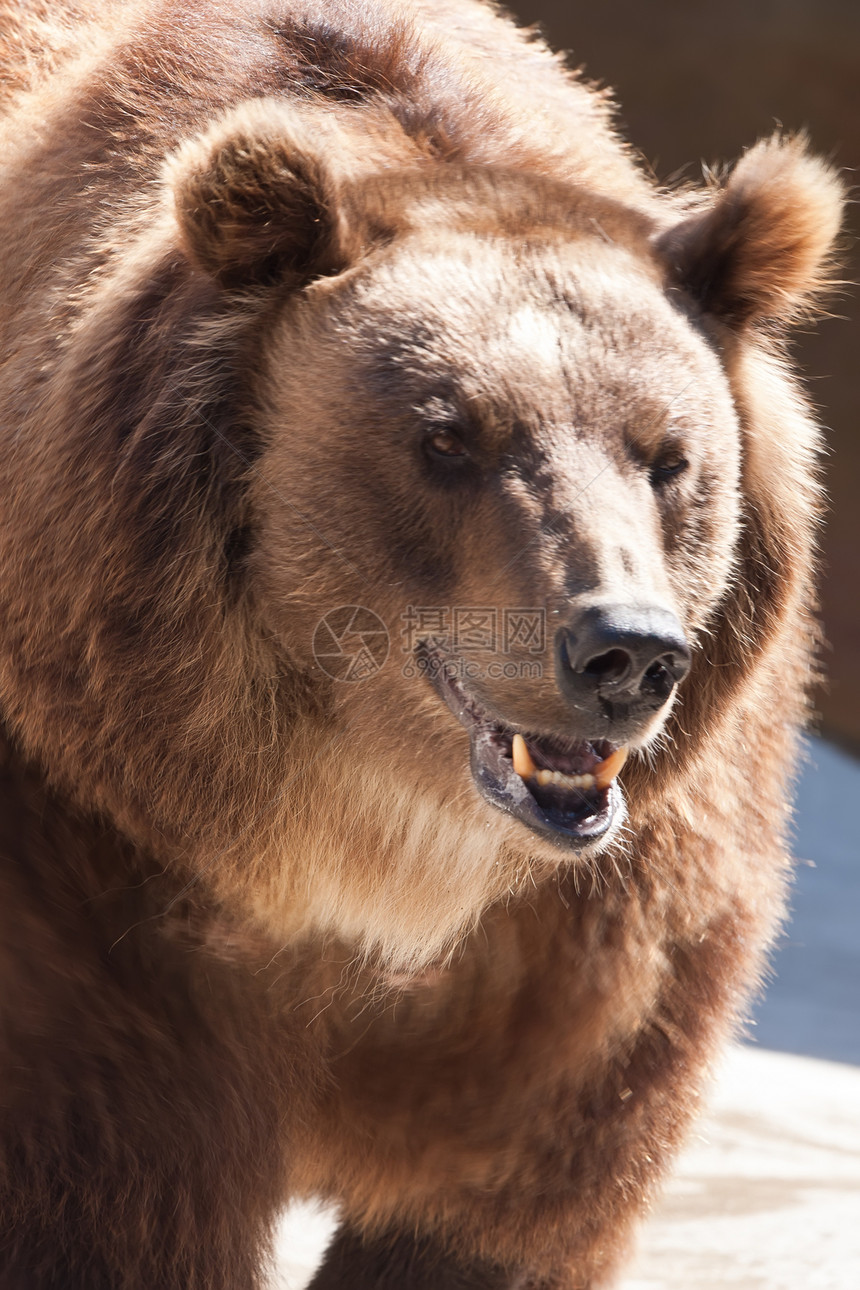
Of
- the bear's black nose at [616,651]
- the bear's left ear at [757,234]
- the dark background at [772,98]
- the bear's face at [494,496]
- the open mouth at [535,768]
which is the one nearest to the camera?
the bear's black nose at [616,651]

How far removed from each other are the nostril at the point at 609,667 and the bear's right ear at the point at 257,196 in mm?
738

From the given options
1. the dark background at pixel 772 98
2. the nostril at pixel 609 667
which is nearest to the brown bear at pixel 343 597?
the nostril at pixel 609 667

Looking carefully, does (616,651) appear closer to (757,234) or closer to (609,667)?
(609,667)

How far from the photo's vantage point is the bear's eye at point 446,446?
2.30 m

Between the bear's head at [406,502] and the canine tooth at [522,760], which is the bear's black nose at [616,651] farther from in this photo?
the canine tooth at [522,760]

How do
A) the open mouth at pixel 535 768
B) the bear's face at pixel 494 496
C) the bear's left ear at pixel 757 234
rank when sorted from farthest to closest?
the bear's left ear at pixel 757 234 < the open mouth at pixel 535 768 < the bear's face at pixel 494 496

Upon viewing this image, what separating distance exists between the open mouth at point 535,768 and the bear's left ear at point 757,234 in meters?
0.76

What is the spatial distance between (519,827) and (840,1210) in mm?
2471

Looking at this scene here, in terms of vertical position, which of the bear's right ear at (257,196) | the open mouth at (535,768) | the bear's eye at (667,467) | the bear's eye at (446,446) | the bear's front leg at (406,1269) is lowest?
the bear's front leg at (406,1269)

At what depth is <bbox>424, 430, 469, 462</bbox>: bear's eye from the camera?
7.56ft

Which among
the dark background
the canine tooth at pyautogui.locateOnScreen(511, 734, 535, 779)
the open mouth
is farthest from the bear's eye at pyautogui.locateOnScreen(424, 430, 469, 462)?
the dark background

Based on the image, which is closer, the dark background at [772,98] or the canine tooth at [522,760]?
the canine tooth at [522,760]

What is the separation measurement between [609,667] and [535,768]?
0.92 ft

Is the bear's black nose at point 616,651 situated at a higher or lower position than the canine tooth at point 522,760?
higher
